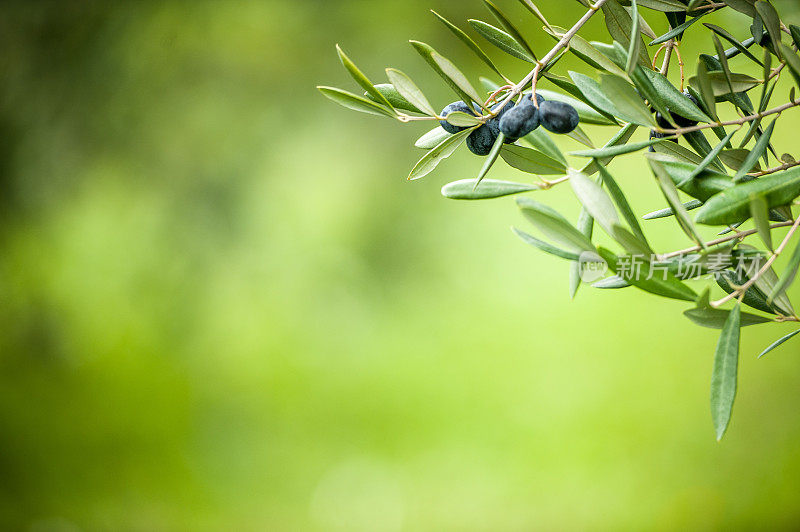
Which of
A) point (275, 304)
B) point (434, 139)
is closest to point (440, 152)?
point (434, 139)

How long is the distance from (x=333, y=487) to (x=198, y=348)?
0.58 meters

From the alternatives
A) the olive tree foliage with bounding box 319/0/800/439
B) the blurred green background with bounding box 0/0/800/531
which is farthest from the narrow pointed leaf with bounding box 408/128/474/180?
the blurred green background with bounding box 0/0/800/531

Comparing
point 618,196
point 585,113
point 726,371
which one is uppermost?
point 585,113

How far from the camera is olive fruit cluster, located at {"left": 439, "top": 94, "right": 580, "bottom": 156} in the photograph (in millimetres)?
374

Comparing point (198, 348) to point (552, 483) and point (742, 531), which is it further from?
point (742, 531)

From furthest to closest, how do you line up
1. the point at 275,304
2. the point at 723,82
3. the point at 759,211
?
the point at 275,304
the point at 723,82
the point at 759,211

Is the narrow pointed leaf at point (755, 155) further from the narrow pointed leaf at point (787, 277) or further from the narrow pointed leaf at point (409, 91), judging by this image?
the narrow pointed leaf at point (409, 91)

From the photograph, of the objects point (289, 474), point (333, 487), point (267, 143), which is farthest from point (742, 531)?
point (267, 143)

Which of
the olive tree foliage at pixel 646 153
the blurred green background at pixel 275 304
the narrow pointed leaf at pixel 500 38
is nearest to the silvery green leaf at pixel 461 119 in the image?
the olive tree foliage at pixel 646 153

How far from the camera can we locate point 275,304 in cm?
183

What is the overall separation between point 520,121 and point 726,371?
200 mm

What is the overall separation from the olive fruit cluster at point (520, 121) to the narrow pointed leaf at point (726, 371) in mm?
157

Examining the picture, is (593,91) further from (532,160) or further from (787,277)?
(787,277)

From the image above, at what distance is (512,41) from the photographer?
1.52 ft
